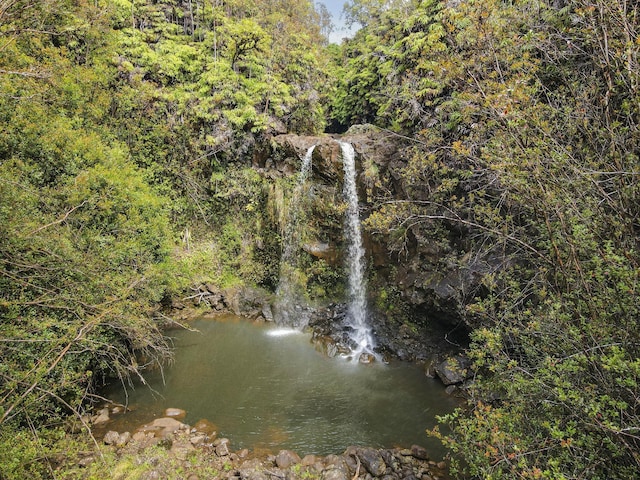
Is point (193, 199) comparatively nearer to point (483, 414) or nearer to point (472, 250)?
point (472, 250)

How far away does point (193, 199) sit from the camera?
15.2 metres

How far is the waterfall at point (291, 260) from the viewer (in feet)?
43.5

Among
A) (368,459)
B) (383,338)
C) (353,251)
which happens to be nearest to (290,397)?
Answer: (368,459)

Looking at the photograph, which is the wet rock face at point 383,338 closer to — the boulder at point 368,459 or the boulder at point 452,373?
the boulder at point 452,373

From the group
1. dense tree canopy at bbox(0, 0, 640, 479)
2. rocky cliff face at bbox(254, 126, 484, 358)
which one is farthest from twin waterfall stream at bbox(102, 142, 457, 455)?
dense tree canopy at bbox(0, 0, 640, 479)

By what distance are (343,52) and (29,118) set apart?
73.1 ft

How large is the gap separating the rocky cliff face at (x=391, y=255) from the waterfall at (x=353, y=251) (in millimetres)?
270

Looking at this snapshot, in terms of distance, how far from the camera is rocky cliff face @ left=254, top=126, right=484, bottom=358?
9375mm

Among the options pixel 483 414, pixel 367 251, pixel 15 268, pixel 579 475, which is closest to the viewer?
pixel 579 475

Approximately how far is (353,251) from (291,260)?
2.89 metres

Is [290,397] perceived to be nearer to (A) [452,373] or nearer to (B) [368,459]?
(B) [368,459]

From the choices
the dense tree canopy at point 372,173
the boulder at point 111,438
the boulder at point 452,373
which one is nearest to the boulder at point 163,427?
the boulder at point 111,438

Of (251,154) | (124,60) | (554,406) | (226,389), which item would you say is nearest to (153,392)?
(226,389)

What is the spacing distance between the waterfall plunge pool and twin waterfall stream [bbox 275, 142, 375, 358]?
5.25ft
